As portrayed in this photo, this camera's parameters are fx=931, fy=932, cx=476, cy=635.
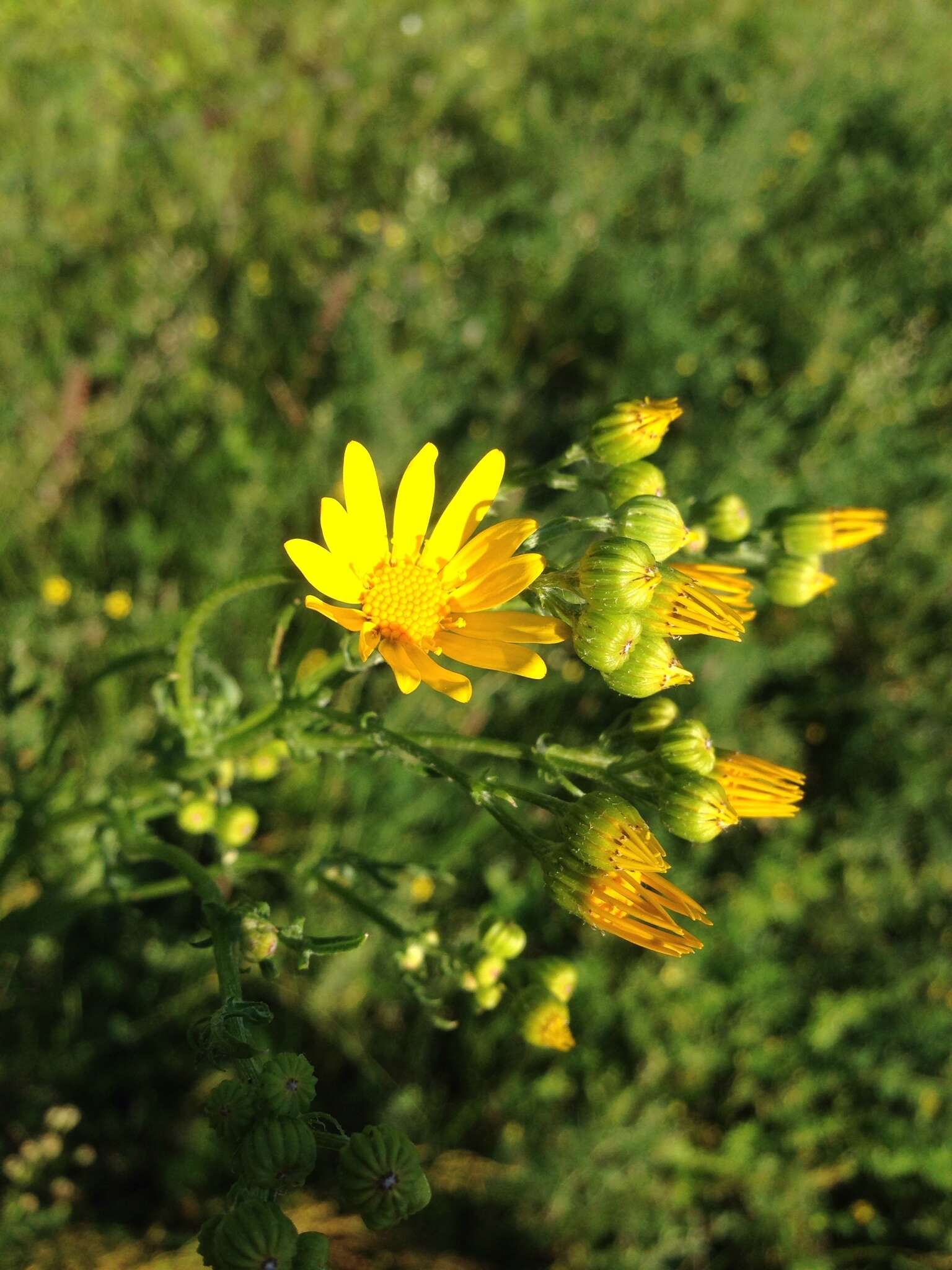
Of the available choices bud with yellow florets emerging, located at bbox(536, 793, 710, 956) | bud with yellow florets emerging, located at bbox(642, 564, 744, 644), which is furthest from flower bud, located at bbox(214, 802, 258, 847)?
bud with yellow florets emerging, located at bbox(642, 564, 744, 644)

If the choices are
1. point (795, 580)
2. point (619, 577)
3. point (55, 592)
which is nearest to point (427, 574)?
point (619, 577)

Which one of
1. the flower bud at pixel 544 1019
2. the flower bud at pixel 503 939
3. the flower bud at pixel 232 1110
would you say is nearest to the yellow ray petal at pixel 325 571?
the flower bud at pixel 503 939

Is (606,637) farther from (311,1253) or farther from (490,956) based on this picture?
(311,1253)

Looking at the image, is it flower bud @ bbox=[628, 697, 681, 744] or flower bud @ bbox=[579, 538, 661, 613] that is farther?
flower bud @ bbox=[628, 697, 681, 744]

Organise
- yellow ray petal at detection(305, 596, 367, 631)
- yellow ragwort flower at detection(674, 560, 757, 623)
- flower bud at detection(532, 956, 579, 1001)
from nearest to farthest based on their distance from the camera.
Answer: yellow ray petal at detection(305, 596, 367, 631)
yellow ragwort flower at detection(674, 560, 757, 623)
flower bud at detection(532, 956, 579, 1001)

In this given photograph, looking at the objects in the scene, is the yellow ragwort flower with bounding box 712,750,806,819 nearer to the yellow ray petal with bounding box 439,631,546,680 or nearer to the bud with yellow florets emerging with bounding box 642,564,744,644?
the bud with yellow florets emerging with bounding box 642,564,744,644

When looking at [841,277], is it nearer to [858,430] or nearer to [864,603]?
[858,430]

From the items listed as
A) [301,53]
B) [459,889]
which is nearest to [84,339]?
[301,53]

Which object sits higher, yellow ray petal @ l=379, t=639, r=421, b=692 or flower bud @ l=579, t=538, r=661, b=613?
flower bud @ l=579, t=538, r=661, b=613
